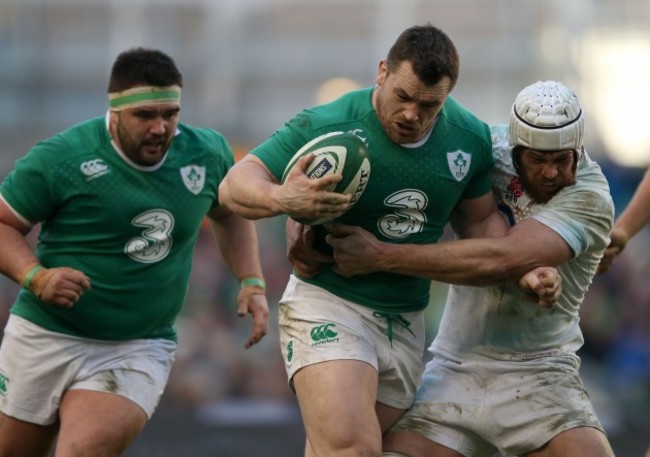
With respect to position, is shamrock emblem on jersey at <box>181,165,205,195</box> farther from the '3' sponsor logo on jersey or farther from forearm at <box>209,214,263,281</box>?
forearm at <box>209,214,263,281</box>

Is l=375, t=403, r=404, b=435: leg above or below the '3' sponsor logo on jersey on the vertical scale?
below

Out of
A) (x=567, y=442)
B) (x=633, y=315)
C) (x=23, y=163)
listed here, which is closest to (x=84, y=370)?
(x=23, y=163)

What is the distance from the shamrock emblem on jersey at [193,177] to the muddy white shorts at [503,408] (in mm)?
1663

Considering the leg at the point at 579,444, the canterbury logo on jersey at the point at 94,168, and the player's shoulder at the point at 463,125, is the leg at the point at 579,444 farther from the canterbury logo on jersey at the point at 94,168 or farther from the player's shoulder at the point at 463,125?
the canterbury logo on jersey at the point at 94,168

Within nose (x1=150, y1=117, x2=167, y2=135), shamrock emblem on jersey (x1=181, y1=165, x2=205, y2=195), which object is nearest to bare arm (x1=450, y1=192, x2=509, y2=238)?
shamrock emblem on jersey (x1=181, y1=165, x2=205, y2=195)

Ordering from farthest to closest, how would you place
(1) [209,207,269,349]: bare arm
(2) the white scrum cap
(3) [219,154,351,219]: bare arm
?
(1) [209,207,269,349]: bare arm → (2) the white scrum cap → (3) [219,154,351,219]: bare arm

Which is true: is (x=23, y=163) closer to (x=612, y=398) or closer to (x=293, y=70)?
(x=612, y=398)

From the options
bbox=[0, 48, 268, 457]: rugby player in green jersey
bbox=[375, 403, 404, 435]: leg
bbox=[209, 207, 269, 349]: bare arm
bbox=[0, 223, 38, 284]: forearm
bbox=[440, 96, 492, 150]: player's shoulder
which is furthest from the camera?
bbox=[209, 207, 269, 349]: bare arm

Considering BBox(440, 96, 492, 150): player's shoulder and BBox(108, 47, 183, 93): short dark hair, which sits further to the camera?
BBox(108, 47, 183, 93): short dark hair

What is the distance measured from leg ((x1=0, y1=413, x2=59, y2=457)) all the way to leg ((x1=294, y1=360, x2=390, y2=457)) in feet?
5.52

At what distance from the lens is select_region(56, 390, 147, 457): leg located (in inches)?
255

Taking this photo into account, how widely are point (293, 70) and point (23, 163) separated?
1562 cm

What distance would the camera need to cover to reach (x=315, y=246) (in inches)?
247

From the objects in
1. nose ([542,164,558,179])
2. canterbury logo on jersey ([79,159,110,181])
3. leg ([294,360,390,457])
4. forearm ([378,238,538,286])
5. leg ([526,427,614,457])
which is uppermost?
nose ([542,164,558,179])
